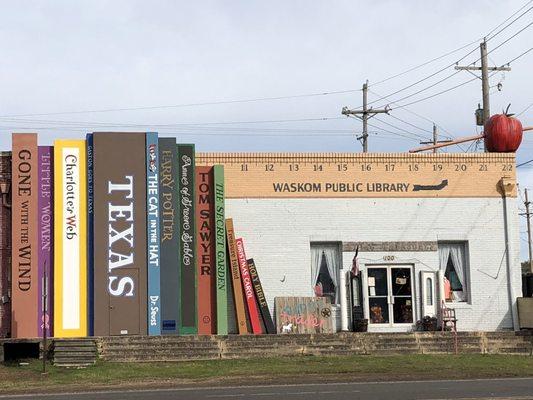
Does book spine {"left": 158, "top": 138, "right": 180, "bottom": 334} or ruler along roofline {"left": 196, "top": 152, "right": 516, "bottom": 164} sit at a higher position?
ruler along roofline {"left": 196, "top": 152, "right": 516, "bottom": 164}

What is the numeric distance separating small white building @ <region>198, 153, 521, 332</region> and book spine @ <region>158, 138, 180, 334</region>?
5.36ft

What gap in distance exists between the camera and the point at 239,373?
2189 centimetres

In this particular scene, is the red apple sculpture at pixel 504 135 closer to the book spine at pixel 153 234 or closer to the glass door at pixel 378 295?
the glass door at pixel 378 295

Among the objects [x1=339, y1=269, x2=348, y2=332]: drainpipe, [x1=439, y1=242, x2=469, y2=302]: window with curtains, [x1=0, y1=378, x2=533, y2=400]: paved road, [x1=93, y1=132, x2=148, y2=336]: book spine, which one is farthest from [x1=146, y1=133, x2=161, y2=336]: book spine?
[x1=439, y1=242, x2=469, y2=302]: window with curtains

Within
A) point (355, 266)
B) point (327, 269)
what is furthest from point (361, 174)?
point (327, 269)

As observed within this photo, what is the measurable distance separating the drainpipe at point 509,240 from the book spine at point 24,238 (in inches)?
621

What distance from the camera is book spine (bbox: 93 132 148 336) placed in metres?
27.1

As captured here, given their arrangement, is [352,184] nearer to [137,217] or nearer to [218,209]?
[218,209]

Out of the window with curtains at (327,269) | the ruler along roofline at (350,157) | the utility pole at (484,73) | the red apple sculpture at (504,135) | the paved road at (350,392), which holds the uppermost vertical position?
the utility pole at (484,73)

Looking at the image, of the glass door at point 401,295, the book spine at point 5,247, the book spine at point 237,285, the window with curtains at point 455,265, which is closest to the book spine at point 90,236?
the book spine at point 5,247

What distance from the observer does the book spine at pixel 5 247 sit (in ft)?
88.4

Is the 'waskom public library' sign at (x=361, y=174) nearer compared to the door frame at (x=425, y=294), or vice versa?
the 'waskom public library' sign at (x=361, y=174)

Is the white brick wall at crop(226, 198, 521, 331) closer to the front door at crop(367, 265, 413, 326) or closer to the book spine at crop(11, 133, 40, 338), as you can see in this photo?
the front door at crop(367, 265, 413, 326)

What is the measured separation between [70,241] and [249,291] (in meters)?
5.99
